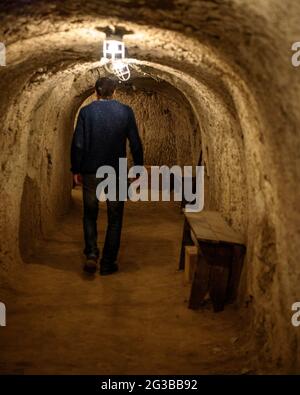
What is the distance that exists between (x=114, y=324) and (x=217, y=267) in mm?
1050

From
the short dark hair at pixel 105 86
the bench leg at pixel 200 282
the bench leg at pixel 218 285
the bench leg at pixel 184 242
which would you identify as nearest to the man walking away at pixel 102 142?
the short dark hair at pixel 105 86

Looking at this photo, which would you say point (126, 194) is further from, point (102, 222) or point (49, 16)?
point (102, 222)

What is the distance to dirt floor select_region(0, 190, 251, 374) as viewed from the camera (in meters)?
3.83

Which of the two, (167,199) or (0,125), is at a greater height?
(0,125)

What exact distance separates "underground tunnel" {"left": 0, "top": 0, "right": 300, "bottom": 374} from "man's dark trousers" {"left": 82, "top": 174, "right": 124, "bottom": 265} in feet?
1.09

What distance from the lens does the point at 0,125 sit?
16.1ft

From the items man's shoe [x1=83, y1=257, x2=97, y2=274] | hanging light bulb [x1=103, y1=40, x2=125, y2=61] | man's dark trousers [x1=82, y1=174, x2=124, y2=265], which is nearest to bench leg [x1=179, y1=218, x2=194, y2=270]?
man's dark trousers [x1=82, y1=174, x2=124, y2=265]

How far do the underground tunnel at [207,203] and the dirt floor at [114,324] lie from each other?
0.02m

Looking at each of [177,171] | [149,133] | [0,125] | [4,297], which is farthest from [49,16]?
[149,133]

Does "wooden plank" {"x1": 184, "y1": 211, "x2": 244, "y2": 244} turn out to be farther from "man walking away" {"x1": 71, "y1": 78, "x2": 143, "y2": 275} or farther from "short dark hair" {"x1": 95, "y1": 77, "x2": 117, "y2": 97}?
"short dark hair" {"x1": 95, "y1": 77, "x2": 117, "y2": 97}

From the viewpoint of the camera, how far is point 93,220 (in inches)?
233

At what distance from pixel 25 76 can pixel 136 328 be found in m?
2.52

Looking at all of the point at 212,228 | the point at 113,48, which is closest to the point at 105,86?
the point at 113,48

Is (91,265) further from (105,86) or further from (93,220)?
(105,86)
